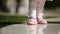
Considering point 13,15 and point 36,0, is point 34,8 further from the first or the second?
point 13,15

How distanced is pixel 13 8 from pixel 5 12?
12 centimetres

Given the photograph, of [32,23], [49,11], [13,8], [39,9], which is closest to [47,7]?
[49,11]

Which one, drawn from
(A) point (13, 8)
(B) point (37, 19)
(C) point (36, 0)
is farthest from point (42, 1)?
(A) point (13, 8)

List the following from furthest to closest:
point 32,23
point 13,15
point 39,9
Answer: point 13,15, point 39,9, point 32,23

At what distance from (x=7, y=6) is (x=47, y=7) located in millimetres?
544

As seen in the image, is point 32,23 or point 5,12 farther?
point 5,12

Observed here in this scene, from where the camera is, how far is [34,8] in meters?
1.36

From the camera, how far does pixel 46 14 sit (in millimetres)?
2008

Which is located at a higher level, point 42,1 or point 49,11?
point 42,1

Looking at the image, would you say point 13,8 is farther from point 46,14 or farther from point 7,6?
point 46,14

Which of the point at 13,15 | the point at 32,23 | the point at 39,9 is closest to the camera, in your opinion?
the point at 32,23

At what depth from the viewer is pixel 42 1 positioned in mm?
→ 1421

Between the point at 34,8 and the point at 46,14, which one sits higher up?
the point at 34,8

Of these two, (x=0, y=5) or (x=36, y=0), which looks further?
(x=0, y=5)
